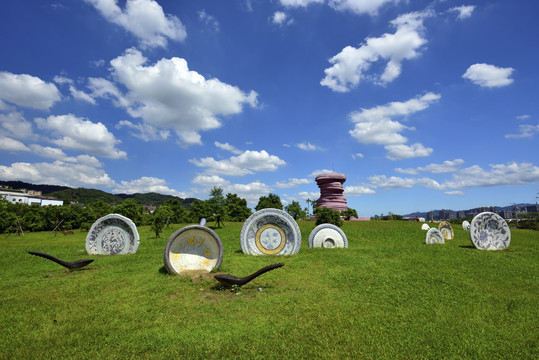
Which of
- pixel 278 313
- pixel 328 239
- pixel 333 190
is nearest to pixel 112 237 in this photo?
pixel 278 313

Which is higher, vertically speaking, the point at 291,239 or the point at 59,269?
the point at 291,239

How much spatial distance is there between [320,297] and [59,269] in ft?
33.0

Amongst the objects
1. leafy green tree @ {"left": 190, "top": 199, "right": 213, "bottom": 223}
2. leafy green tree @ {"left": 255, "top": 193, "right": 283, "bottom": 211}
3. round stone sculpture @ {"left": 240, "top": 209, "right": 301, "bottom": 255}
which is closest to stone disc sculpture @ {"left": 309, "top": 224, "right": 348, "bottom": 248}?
round stone sculpture @ {"left": 240, "top": 209, "right": 301, "bottom": 255}

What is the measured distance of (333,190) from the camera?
45469mm

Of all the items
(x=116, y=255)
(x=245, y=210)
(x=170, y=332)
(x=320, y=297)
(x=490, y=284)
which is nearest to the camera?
(x=170, y=332)

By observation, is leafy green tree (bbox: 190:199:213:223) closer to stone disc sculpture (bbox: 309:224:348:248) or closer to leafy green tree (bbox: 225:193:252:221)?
leafy green tree (bbox: 225:193:252:221)

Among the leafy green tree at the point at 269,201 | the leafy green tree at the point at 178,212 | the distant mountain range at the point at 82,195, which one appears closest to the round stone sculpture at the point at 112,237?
the leafy green tree at the point at 178,212

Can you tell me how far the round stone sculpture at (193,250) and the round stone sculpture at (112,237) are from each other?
5.22 m

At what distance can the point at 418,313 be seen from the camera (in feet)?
18.3

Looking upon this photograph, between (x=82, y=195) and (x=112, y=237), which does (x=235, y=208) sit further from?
(x=82, y=195)

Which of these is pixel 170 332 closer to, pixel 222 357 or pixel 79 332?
pixel 222 357

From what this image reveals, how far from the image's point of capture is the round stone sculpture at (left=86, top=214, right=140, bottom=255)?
12.8 m

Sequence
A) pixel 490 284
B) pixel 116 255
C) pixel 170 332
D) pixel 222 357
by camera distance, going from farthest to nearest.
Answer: pixel 116 255, pixel 490 284, pixel 170 332, pixel 222 357

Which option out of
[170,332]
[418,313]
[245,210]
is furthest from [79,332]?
[245,210]
